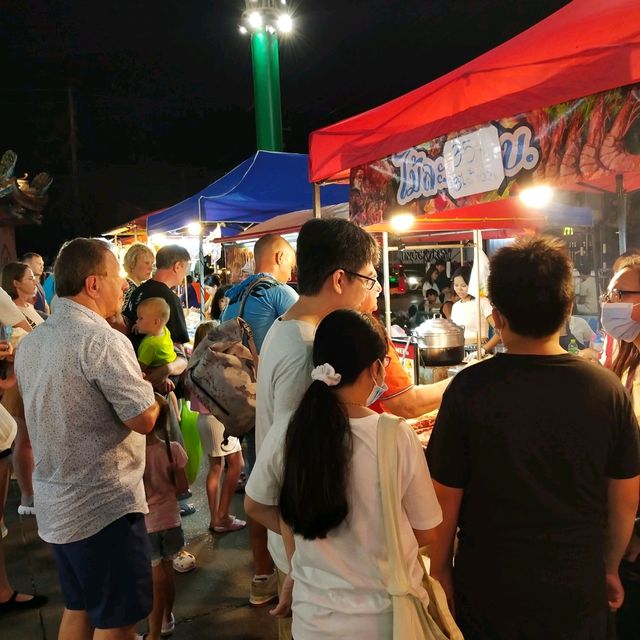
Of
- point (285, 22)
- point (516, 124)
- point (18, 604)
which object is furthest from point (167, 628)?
point (285, 22)

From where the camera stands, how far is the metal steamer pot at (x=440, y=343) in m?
3.48

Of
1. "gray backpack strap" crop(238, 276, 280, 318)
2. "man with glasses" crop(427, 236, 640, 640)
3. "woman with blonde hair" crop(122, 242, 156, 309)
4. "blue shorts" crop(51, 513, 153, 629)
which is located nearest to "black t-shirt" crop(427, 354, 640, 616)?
"man with glasses" crop(427, 236, 640, 640)

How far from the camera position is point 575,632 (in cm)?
146

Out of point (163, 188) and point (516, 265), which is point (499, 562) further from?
point (163, 188)

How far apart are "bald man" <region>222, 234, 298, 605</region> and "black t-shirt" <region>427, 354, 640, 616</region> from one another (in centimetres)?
163

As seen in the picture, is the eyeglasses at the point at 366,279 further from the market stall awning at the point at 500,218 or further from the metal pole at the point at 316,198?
the market stall awning at the point at 500,218

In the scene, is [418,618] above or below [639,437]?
below

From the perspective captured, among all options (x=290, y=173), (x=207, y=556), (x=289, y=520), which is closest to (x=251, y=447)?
(x=207, y=556)

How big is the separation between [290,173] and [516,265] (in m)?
6.15

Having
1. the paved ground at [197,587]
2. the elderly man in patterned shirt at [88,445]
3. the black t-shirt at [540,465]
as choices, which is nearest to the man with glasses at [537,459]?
Answer: the black t-shirt at [540,465]

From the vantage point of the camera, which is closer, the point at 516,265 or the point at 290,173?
the point at 516,265

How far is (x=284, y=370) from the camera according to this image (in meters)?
1.67

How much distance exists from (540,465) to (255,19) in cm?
1245

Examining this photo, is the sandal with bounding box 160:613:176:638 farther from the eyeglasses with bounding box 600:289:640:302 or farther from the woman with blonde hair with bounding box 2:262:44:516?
the eyeglasses with bounding box 600:289:640:302
